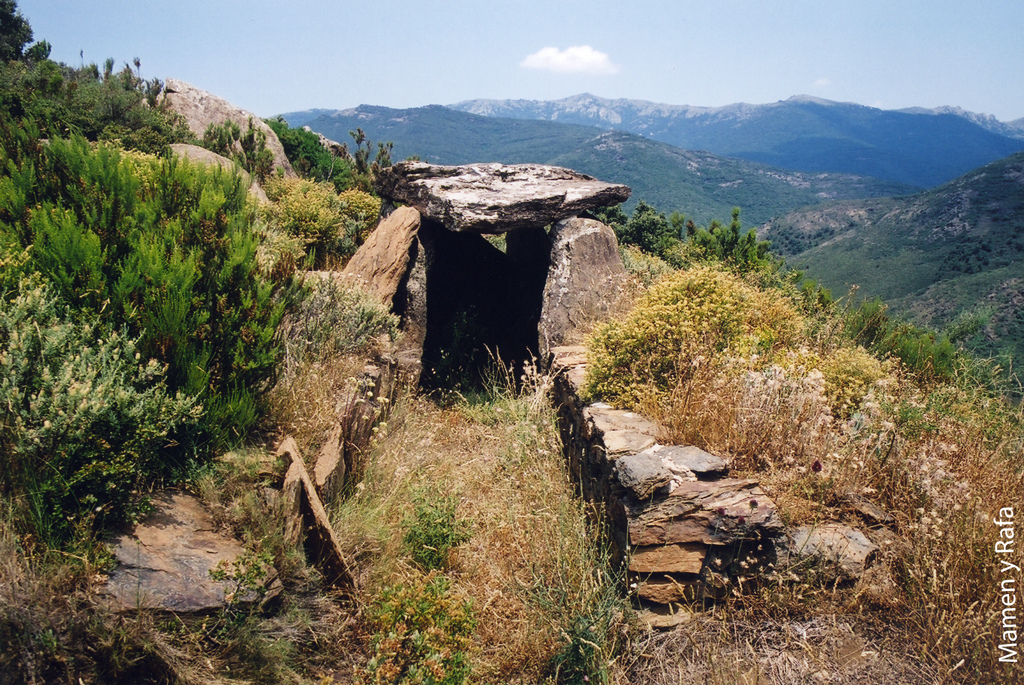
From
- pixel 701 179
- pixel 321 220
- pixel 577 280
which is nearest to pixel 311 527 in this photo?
pixel 577 280

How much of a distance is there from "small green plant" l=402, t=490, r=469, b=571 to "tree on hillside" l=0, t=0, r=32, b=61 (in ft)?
101

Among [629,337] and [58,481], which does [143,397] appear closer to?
[58,481]

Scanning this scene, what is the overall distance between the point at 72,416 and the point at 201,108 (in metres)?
18.0

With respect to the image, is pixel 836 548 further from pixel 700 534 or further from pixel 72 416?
pixel 72 416

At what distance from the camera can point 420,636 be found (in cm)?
282

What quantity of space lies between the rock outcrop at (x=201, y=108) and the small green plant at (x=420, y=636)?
51.5ft

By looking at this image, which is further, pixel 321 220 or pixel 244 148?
pixel 244 148

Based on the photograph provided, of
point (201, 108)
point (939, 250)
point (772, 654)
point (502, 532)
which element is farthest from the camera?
point (939, 250)

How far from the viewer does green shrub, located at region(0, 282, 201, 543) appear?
259 centimetres

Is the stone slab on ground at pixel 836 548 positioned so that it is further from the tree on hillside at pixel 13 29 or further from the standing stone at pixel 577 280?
the tree on hillside at pixel 13 29

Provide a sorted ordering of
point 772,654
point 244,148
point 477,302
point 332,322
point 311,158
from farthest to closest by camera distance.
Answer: point 311,158
point 244,148
point 477,302
point 332,322
point 772,654

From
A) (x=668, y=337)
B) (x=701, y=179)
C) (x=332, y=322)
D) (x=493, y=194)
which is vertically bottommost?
(x=332, y=322)

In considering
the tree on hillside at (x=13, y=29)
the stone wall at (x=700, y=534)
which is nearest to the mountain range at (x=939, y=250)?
the stone wall at (x=700, y=534)

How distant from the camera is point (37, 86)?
12500 millimetres
